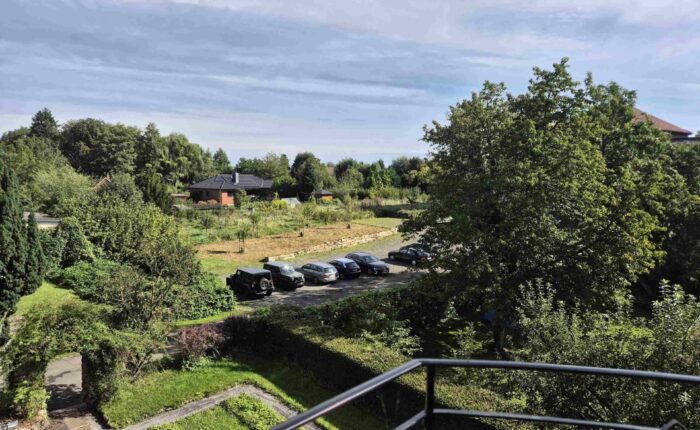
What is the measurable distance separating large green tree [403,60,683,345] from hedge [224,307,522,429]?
4083mm

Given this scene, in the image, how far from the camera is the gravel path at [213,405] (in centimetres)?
997

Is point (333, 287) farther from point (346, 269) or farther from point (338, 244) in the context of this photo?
point (338, 244)

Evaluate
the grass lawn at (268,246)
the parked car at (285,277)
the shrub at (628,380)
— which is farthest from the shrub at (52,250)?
the shrub at (628,380)

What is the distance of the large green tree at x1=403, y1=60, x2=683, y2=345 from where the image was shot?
1309 cm

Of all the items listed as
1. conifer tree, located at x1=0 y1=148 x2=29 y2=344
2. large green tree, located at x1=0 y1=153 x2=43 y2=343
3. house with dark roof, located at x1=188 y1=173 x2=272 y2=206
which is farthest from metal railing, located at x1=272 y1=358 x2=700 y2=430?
house with dark roof, located at x1=188 y1=173 x2=272 y2=206

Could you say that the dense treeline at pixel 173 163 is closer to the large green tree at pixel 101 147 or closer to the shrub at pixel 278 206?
Result: the large green tree at pixel 101 147

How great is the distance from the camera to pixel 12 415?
9.30m

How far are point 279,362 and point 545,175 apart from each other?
1015cm

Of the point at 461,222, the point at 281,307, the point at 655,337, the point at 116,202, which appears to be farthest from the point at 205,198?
the point at 655,337

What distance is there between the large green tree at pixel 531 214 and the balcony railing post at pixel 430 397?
11205mm

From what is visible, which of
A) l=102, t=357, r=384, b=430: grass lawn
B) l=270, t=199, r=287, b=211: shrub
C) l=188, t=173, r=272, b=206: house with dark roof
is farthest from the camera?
l=188, t=173, r=272, b=206: house with dark roof

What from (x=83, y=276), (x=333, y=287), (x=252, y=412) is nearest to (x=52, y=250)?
(x=83, y=276)

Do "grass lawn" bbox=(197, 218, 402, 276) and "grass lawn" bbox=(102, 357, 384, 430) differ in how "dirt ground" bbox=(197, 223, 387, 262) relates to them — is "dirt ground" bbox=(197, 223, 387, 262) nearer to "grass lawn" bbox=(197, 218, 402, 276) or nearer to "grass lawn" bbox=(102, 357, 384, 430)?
"grass lawn" bbox=(197, 218, 402, 276)

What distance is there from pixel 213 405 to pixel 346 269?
13.8 meters
